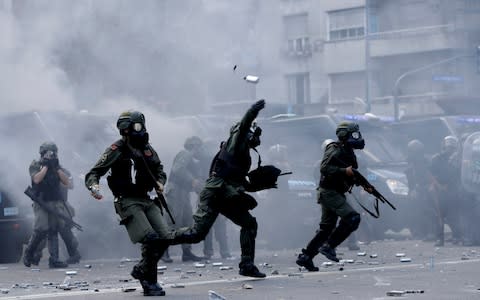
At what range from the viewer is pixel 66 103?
20.3 metres

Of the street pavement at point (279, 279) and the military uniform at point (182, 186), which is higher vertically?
the military uniform at point (182, 186)

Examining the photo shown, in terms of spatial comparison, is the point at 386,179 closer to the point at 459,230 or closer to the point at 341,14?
the point at 459,230

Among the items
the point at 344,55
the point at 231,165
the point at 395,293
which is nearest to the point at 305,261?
the point at 231,165

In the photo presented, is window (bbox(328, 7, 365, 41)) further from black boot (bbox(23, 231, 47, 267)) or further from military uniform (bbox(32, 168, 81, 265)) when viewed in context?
black boot (bbox(23, 231, 47, 267))

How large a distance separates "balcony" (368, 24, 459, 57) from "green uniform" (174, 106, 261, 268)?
53.8 ft

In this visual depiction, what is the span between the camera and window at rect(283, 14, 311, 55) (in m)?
27.3

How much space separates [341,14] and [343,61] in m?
4.63

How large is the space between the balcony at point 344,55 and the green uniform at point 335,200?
101 ft

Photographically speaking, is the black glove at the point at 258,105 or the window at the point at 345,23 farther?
the window at the point at 345,23

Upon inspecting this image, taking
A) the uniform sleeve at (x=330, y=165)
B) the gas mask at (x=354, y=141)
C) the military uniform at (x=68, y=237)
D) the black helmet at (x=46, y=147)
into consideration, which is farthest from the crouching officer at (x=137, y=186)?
the military uniform at (x=68, y=237)

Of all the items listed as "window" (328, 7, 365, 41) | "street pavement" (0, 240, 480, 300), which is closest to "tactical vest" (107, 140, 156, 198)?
"street pavement" (0, 240, 480, 300)

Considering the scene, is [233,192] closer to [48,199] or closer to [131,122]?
[131,122]

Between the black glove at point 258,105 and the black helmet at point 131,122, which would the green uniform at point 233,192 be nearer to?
the black glove at point 258,105

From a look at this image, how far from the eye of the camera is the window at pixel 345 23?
132 feet
